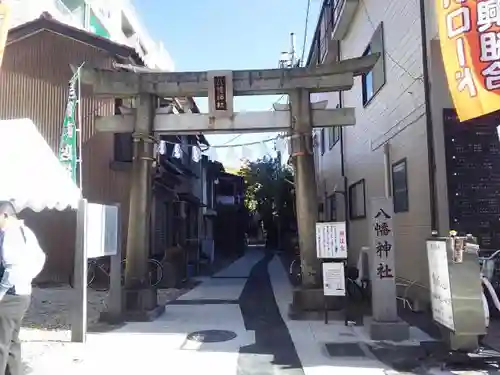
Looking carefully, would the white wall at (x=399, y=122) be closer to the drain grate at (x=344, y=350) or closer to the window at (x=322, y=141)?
the drain grate at (x=344, y=350)

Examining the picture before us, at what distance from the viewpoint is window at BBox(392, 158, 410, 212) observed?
11.0 meters

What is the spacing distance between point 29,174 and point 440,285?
6225 mm

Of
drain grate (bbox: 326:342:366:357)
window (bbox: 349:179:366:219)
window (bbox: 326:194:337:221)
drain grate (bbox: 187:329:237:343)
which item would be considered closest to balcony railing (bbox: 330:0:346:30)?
window (bbox: 349:179:366:219)

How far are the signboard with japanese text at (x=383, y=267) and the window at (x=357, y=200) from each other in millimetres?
7439

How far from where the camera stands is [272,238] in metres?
40.9

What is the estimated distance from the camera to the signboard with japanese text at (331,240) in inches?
363

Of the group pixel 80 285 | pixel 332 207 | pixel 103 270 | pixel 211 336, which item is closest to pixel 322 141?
pixel 332 207

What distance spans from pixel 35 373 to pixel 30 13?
1781cm

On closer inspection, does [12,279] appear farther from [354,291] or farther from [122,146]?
[122,146]

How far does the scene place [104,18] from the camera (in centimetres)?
2756

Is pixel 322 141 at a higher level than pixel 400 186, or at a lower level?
higher

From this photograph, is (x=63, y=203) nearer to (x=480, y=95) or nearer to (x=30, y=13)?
(x=480, y=95)

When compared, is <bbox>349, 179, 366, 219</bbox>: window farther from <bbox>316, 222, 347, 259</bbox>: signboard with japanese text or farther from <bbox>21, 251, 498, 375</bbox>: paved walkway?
<bbox>316, 222, 347, 259</bbox>: signboard with japanese text

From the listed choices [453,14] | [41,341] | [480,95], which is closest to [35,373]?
[41,341]
